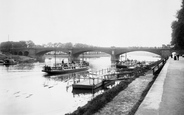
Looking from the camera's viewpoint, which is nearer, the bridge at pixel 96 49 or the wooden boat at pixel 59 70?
the wooden boat at pixel 59 70

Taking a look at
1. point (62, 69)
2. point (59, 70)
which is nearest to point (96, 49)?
point (62, 69)

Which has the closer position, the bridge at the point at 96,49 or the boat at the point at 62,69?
the boat at the point at 62,69

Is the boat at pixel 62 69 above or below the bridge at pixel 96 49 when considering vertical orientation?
below

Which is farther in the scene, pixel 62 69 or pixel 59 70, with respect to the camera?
pixel 62 69

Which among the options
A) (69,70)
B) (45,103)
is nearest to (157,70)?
(45,103)

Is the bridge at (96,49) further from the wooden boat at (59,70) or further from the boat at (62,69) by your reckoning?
the wooden boat at (59,70)

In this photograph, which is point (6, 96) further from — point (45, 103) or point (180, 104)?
point (180, 104)

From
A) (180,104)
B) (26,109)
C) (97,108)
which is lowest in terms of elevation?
(26,109)

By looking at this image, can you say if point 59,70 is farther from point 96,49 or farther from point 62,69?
point 96,49

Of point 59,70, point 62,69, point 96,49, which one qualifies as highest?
point 96,49

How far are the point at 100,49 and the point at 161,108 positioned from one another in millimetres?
96055

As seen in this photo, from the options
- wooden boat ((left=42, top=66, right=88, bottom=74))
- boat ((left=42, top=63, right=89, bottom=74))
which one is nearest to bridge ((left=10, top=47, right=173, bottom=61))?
boat ((left=42, top=63, right=89, bottom=74))

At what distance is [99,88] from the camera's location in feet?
86.3

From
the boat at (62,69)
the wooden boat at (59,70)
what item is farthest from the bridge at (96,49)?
the wooden boat at (59,70)
